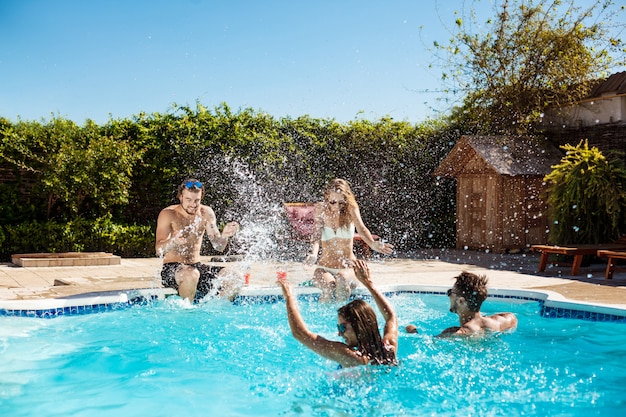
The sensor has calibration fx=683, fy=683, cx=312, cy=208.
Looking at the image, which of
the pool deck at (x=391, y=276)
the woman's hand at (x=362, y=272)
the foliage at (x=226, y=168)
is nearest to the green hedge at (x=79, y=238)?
the foliage at (x=226, y=168)

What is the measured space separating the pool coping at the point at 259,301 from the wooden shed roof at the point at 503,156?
7016 millimetres

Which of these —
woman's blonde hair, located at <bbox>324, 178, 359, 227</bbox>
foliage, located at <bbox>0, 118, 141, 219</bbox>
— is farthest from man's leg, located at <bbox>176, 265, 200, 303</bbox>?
foliage, located at <bbox>0, 118, 141, 219</bbox>

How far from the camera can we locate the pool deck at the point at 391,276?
8234 millimetres

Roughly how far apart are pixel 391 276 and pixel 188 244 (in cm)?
403

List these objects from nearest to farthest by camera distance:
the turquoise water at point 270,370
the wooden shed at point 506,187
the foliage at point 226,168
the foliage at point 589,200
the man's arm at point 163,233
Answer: the turquoise water at point 270,370
the man's arm at point 163,233
the foliage at point 589,200
the foliage at point 226,168
the wooden shed at point 506,187

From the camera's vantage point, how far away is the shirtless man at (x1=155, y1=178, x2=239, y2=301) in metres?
7.24

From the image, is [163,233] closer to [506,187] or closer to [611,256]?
[611,256]

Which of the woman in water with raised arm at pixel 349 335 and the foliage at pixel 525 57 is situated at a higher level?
the foliage at pixel 525 57

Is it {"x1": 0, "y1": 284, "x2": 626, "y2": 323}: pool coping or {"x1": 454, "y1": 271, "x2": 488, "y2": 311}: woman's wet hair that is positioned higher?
{"x1": 454, "y1": 271, "x2": 488, "y2": 311}: woman's wet hair

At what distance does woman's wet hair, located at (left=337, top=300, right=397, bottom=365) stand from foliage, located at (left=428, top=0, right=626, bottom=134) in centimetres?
1289

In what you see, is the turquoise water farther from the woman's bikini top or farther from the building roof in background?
the building roof in background

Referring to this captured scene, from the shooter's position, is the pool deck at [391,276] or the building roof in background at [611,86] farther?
the building roof in background at [611,86]

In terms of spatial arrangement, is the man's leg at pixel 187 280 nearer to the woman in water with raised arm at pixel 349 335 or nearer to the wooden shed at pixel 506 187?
the woman in water with raised arm at pixel 349 335

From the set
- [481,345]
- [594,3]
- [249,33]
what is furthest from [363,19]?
[594,3]
